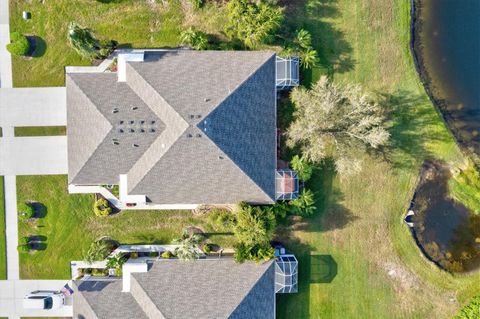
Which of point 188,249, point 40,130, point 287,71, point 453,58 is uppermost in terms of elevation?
point 453,58

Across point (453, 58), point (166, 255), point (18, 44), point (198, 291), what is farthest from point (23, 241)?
point (453, 58)

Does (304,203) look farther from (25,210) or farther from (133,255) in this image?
(25,210)

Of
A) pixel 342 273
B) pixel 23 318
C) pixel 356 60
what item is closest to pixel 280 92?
pixel 356 60

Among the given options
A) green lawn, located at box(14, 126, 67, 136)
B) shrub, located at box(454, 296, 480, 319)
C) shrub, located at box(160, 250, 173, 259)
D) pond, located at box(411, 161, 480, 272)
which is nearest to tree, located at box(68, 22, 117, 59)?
green lawn, located at box(14, 126, 67, 136)

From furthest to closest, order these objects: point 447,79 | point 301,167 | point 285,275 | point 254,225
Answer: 1. point 447,79
2. point 285,275
3. point 301,167
4. point 254,225

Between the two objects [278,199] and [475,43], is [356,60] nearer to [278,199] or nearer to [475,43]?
[475,43]

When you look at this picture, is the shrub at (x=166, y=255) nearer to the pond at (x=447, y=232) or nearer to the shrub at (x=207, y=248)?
the shrub at (x=207, y=248)
